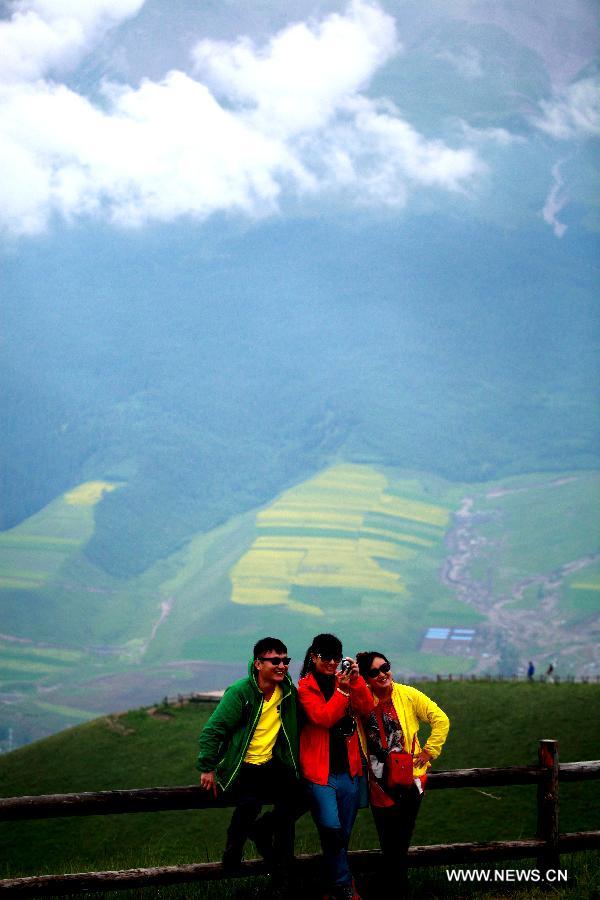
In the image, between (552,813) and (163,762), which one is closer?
(552,813)

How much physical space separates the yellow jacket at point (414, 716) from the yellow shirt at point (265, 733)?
77 centimetres

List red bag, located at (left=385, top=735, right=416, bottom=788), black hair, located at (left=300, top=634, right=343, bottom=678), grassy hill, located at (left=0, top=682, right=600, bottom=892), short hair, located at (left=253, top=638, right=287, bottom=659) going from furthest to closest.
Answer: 1. grassy hill, located at (left=0, top=682, right=600, bottom=892)
2. red bag, located at (left=385, top=735, right=416, bottom=788)
3. short hair, located at (left=253, top=638, right=287, bottom=659)
4. black hair, located at (left=300, top=634, right=343, bottom=678)

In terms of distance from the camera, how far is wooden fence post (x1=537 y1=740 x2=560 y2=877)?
9.29 meters

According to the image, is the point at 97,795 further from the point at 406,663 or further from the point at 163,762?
the point at 406,663

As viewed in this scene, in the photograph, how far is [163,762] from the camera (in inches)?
1454

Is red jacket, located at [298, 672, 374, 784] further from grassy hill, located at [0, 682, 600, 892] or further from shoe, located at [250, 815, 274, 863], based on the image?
grassy hill, located at [0, 682, 600, 892]

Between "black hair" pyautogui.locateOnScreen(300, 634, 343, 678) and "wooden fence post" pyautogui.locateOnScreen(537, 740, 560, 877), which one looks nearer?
"black hair" pyautogui.locateOnScreen(300, 634, 343, 678)

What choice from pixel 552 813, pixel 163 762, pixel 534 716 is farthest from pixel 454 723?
pixel 552 813

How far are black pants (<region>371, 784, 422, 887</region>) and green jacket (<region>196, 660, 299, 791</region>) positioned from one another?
0.91 m

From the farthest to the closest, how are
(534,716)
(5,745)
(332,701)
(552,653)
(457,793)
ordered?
(552,653)
(5,745)
(534,716)
(457,793)
(332,701)

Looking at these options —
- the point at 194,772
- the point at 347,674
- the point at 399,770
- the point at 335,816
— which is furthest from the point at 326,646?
the point at 194,772

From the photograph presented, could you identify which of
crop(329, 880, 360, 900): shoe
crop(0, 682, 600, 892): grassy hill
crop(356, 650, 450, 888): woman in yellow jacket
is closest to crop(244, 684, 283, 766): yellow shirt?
crop(356, 650, 450, 888): woman in yellow jacket

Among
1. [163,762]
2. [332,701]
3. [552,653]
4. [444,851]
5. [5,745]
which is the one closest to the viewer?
[332,701]

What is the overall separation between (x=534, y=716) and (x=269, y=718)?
2775 centimetres
